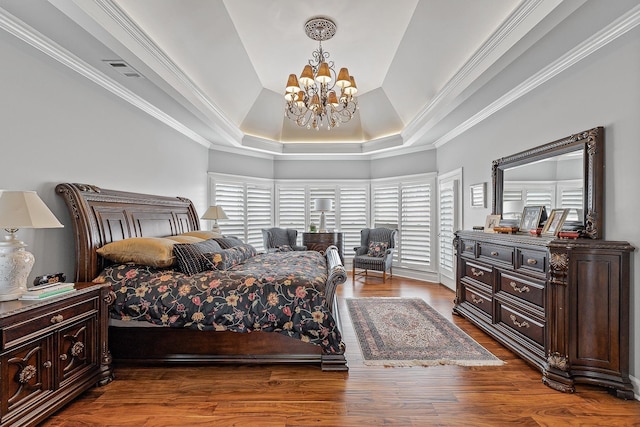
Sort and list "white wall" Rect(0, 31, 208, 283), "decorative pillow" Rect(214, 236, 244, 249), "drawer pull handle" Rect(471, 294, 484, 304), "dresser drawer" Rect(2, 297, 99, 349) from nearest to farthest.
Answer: "dresser drawer" Rect(2, 297, 99, 349), "white wall" Rect(0, 31, 208, 283), "drawer pull handle" Rect(471, 294, 484, 304), "decorative pillow" Rect(214, 236, 244, 249)

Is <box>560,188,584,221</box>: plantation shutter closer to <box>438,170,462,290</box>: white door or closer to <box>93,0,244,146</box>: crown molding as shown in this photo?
<box>438,170,462,290</box>: white door

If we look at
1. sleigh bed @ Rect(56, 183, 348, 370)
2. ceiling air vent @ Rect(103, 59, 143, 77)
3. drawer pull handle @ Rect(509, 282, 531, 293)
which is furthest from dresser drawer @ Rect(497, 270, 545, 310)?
ceiling air vent @ Rect(103, 59, 143, 77)

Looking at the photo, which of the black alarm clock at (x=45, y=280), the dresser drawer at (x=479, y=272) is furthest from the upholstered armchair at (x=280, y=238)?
the black alarm clock at (x=45, y=280)

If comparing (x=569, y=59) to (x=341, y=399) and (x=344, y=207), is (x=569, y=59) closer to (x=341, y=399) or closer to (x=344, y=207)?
(x=341, y=399)

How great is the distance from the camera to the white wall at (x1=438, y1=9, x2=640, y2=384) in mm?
2393

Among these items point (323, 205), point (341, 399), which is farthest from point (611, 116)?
point (323, 205)

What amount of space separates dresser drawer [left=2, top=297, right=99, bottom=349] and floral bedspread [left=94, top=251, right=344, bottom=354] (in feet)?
1.06

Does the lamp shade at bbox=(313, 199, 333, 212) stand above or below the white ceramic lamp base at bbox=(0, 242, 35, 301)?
above

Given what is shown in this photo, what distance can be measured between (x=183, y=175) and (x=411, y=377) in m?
4.35

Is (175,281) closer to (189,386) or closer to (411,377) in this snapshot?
(189,386)

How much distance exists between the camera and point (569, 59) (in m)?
2.94

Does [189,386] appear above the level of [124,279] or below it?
below

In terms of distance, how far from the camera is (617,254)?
94.5 inches

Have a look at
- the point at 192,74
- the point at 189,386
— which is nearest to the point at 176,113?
the point at 192,74
